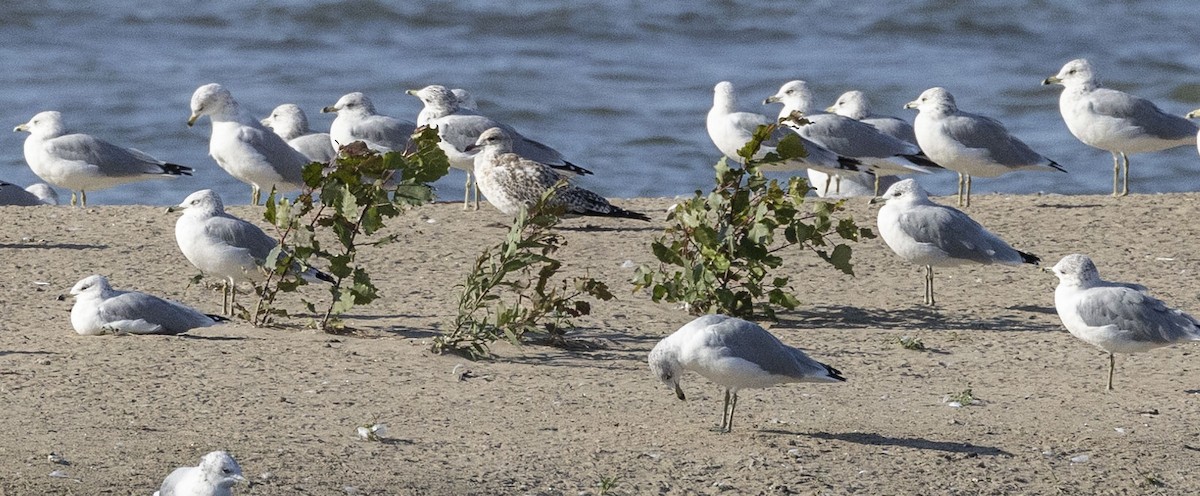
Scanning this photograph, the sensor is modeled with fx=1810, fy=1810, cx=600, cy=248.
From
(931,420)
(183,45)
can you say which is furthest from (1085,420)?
(183,45)

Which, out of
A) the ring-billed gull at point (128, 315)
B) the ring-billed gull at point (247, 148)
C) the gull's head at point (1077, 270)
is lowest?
the ring-billed gull at point (128, 315)

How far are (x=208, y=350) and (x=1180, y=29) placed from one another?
24.3 meters

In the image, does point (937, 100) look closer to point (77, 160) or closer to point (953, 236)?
point (953, 236)

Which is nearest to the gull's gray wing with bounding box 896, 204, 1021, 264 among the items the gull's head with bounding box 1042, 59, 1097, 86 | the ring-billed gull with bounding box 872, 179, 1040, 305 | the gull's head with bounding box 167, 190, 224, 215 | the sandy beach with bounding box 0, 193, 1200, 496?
the ring-billed gull with bounding box 872, 179, 1040, 305

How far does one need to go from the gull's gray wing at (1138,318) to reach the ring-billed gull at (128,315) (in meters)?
4.01

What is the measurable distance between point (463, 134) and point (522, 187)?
5.54 ft

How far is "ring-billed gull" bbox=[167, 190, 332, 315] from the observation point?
8.98 meters

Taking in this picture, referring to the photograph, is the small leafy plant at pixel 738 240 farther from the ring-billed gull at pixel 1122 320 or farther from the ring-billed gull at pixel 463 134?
the ring-billed gull at pixel 463 134

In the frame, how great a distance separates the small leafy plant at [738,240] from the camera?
909 cm

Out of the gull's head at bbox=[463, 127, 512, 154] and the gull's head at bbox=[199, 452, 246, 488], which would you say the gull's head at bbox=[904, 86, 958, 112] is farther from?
the gull's head at bbox=[199, 452, 246, 488]

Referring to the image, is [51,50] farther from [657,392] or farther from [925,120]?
[657,392]

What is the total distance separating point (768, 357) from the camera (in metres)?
7.12

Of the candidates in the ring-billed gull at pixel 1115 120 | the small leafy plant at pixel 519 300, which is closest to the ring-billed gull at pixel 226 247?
the small leafy plant at pixel 519 300

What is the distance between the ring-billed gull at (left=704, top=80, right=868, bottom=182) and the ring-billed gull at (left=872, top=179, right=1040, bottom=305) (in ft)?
9.90
